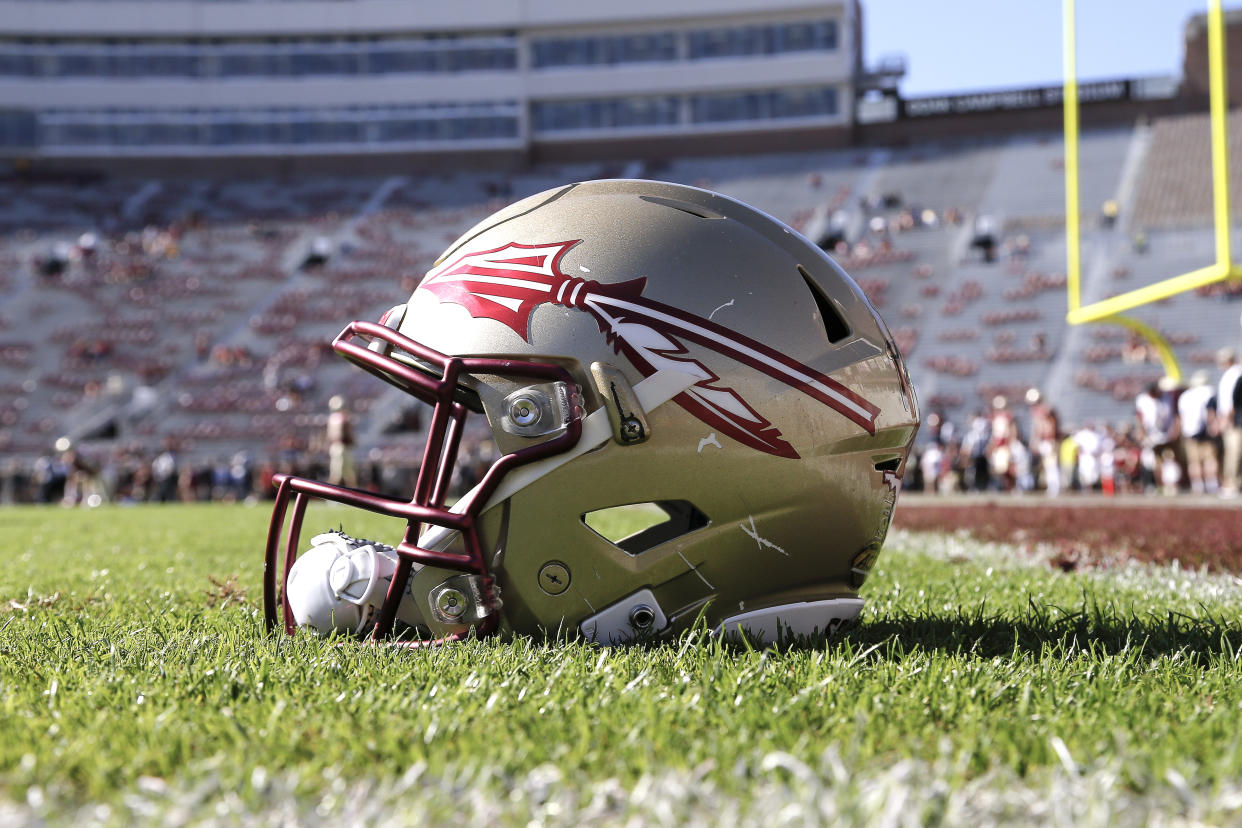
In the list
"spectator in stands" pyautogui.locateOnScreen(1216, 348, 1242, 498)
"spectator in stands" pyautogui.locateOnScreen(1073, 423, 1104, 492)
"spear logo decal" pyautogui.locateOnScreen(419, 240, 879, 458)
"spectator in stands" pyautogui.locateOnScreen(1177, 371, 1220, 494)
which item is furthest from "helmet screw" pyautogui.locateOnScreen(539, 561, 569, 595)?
"spectator in stands" pyautogui.locateOnScreen(1073, 423, 1104, 492)

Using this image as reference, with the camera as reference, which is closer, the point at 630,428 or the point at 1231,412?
the point at 630,428

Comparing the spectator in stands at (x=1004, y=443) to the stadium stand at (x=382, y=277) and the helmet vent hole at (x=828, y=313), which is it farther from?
the helmet vent hole at (x=828, y=313)

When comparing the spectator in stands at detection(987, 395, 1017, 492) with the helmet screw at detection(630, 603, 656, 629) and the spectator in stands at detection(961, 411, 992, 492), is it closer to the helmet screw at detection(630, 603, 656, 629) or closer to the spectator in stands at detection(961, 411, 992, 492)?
the spectator in stands at detection(961, 411, 992, 492)

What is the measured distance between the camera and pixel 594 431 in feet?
7.40

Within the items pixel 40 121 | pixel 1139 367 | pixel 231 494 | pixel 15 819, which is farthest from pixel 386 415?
pixel 15 819

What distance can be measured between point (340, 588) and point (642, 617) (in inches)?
25.4

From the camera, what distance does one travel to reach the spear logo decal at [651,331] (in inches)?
89.7

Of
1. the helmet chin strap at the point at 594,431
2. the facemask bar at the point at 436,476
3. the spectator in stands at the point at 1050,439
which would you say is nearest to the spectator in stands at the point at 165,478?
the spectator in stands at the point at 1050,439

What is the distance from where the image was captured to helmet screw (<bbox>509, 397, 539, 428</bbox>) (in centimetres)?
225

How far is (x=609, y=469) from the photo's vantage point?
89.8 inches

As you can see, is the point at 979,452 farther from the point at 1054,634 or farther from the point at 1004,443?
the point at 1054,634

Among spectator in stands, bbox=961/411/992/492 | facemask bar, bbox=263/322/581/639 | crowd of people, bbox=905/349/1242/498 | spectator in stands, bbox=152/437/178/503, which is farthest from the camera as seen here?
spectator in stands, bbox=152/437/178/503

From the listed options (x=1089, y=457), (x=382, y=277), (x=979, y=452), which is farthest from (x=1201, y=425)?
(x=382, y=277)

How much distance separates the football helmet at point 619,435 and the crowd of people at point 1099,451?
9.27 metres
